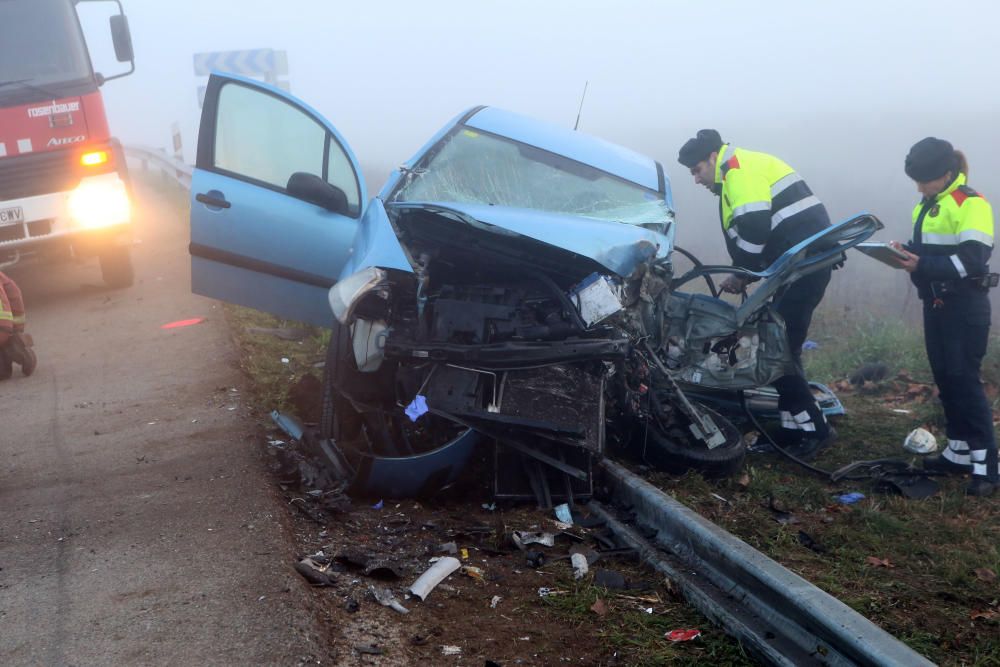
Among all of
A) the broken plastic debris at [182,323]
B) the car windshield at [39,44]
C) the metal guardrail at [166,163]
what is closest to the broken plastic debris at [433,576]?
the broken plastic debris at [182,323]

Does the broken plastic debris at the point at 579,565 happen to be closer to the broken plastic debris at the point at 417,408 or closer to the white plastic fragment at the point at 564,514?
the white plastic fragment at the point at 564,514

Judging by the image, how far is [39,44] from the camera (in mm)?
8281

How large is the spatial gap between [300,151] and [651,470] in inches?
112

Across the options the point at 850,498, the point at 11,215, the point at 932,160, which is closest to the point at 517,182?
the point at 932,160

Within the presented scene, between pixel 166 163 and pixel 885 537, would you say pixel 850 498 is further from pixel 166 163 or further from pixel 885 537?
pixel 166 163

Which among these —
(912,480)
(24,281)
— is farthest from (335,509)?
(24,281)

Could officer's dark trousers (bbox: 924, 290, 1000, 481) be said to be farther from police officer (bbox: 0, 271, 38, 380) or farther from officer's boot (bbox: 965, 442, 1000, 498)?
police officer (bbox: 0, 271, 38, 380)

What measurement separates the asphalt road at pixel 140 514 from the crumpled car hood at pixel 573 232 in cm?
153

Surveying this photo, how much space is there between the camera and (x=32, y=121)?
26.7 ft

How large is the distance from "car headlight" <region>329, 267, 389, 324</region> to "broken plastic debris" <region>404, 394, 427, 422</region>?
467 millimetres

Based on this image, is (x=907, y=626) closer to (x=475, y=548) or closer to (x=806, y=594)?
(x=806, y=594)

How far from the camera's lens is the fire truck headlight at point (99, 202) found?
28.1 ft

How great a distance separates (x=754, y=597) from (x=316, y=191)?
338cm

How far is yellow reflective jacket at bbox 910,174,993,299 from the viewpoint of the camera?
5035 millimetres
